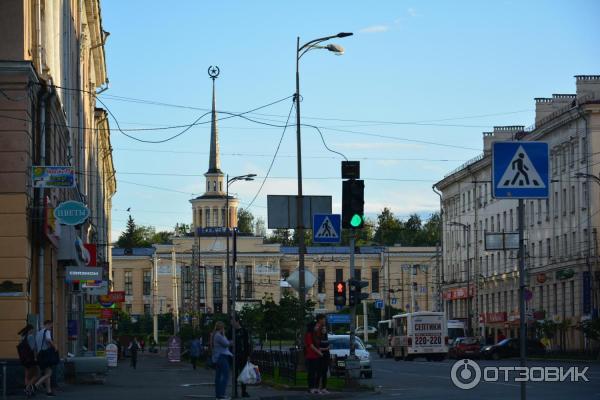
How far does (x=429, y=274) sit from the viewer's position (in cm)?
15562

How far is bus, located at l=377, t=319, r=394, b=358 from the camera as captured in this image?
81.7 meters

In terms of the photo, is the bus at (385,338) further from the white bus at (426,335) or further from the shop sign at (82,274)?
the shop sign at (82,274)

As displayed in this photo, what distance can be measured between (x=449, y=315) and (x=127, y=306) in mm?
57149

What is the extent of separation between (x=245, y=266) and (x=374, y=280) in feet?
56.7

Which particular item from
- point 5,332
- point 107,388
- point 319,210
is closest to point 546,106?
point 319,210

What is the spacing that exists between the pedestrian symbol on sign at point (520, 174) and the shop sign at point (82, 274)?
25.1m

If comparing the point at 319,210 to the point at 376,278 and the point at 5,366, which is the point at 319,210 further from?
the point at 376,278

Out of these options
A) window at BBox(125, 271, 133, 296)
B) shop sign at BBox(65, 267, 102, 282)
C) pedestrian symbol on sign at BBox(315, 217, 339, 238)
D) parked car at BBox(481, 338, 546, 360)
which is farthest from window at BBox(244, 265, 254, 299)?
pedestrian symbol on sign at BBox(315, 217, 339, 238)

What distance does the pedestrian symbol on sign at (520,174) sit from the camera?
1401 cm

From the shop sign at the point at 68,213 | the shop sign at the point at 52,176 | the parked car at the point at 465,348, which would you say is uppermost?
the shop sign at the point at 52,176

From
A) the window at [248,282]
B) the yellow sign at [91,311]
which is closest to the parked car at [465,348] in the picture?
the yellow sign at [91,311]

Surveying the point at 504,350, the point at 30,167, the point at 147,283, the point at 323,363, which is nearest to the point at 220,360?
the point at 323,363

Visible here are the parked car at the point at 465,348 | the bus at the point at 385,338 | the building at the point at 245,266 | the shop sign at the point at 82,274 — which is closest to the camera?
the shop sign at the point at 82,274

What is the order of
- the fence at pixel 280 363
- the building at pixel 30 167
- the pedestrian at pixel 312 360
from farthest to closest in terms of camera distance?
1. the fence at pixel 280 363
2. the building at pixel 30 167
3. the pedestrian at pixel 312 360
